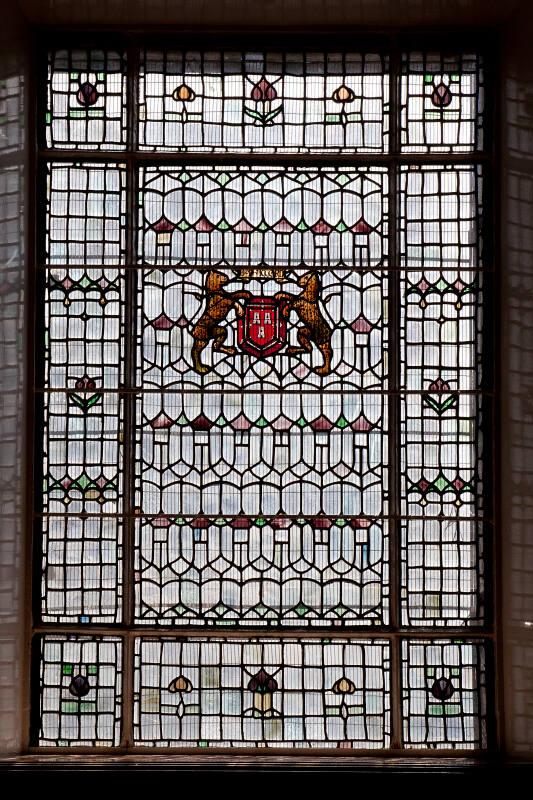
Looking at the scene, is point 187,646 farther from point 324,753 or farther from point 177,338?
point 177,338

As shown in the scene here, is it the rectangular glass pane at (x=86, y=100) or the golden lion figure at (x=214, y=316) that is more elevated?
the rectangular glass pane at (x=86, y=100)

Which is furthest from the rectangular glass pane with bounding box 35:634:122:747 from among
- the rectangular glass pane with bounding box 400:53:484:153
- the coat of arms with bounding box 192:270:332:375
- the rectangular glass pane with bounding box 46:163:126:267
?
the rectangular glass pane with bounding box 400:53:484:153

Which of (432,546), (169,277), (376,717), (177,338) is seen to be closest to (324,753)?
(376,717)

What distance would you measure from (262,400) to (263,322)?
305 millimetres

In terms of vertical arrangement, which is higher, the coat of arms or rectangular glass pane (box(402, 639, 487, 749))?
the coat of arms

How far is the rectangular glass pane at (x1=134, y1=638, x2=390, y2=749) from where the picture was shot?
3.43 metres

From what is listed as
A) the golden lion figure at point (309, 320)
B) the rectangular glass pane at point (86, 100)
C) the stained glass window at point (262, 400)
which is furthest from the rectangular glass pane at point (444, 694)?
the rectangular glass pane at point (86, 100)

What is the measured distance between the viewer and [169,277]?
3500mm

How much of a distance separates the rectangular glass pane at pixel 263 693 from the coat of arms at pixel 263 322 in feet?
3.58

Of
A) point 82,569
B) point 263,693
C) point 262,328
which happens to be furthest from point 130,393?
point 263,693

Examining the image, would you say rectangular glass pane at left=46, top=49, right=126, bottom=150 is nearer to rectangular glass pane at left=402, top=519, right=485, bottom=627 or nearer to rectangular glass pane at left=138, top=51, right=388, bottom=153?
rectangular glass pane at left=138, top=51, right=388, bottom=153

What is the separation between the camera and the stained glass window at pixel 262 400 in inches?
136

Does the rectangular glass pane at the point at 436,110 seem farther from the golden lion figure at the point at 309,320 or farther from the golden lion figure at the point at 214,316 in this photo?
the golden lion figure at the point at 214,316

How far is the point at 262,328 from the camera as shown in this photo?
11.4ft
